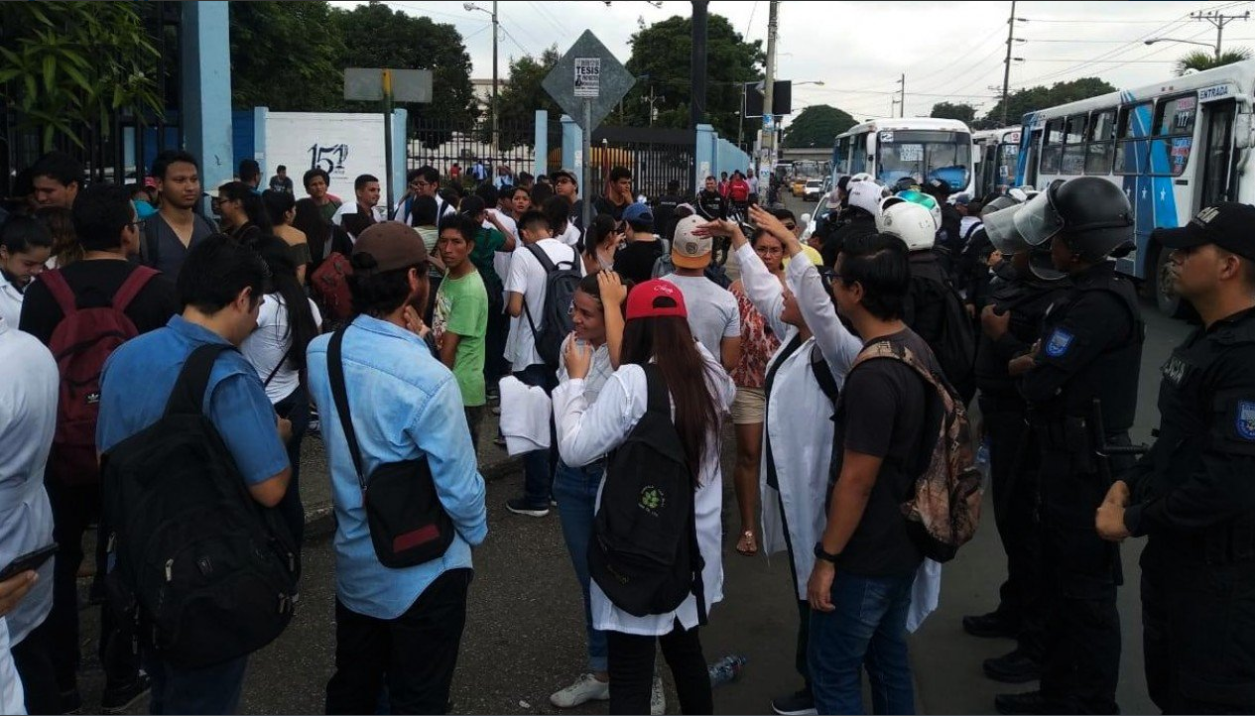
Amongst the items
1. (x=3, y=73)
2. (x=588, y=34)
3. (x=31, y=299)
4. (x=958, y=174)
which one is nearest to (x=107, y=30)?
(x=3, y=73)

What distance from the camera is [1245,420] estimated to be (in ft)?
8.83

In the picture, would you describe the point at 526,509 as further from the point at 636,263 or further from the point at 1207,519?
the point at 1207,519

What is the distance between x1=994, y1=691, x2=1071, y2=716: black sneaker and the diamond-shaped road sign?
5206mm

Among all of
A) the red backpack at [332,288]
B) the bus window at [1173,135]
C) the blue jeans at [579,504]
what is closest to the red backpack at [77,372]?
the blue jeans at [579,504]

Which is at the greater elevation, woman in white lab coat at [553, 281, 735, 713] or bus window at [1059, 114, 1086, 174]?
bus window at [1059, 114, 1086, 174]

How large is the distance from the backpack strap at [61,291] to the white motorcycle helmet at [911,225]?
324 cm

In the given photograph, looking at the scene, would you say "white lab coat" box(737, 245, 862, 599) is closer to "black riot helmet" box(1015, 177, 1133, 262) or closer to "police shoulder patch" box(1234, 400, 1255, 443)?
"black riot helmet" box(1015, 177, 1133, 262)

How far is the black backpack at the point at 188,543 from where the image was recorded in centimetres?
247

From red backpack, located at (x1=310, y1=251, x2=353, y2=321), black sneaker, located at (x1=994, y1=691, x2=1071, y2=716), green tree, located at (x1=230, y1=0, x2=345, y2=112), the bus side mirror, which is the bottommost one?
black sneaker, located at (x1=994, y1=691, x2=1071, y2=716)

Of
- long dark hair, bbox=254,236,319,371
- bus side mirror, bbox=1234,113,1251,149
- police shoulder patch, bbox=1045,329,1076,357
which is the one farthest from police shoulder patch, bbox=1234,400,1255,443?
bus side mirror, bbox=1234,113,1251,149

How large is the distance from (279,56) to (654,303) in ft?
81.7

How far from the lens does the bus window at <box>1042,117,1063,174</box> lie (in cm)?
2048

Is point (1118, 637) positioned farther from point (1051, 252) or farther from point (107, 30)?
point (107, 30)

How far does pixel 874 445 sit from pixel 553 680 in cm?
193
